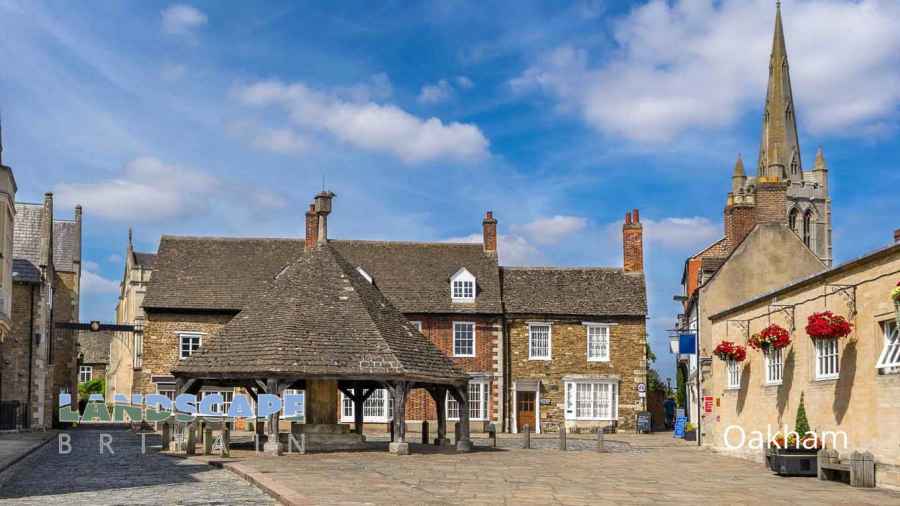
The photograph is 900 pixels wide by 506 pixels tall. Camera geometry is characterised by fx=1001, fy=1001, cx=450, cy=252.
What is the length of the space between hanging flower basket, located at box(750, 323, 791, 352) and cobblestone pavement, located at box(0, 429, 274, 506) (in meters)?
11.5

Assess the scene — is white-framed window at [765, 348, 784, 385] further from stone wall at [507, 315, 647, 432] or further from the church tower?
the church tower

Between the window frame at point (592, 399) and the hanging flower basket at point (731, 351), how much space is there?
57.5 ft

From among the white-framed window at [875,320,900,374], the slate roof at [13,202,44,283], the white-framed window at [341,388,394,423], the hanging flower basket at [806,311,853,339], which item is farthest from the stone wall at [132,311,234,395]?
the white-framed window at [875,320,900,374]

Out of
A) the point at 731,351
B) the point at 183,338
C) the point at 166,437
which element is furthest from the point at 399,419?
the point at 183,338

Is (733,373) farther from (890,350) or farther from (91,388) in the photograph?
(91,388)

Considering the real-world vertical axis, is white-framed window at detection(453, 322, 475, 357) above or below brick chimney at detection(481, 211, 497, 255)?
below

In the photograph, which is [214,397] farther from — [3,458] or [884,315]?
[884,315]

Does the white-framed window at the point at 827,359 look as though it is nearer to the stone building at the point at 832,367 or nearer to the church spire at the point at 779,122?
the stone building at the point at 832,367

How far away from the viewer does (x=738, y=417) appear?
86.1 feet

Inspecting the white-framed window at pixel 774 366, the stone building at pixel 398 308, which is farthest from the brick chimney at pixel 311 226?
the white-framed window at pixel 774 366

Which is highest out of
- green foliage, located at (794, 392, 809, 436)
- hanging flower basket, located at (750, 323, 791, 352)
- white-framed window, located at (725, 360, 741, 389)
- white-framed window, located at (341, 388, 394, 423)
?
hanging flower basket, located at (750, 323, 791, 352)

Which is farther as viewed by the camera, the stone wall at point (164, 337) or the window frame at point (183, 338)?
the window frame at point (183, 338)

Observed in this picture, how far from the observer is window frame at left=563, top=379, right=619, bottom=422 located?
42.9m

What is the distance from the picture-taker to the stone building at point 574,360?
141 ft
